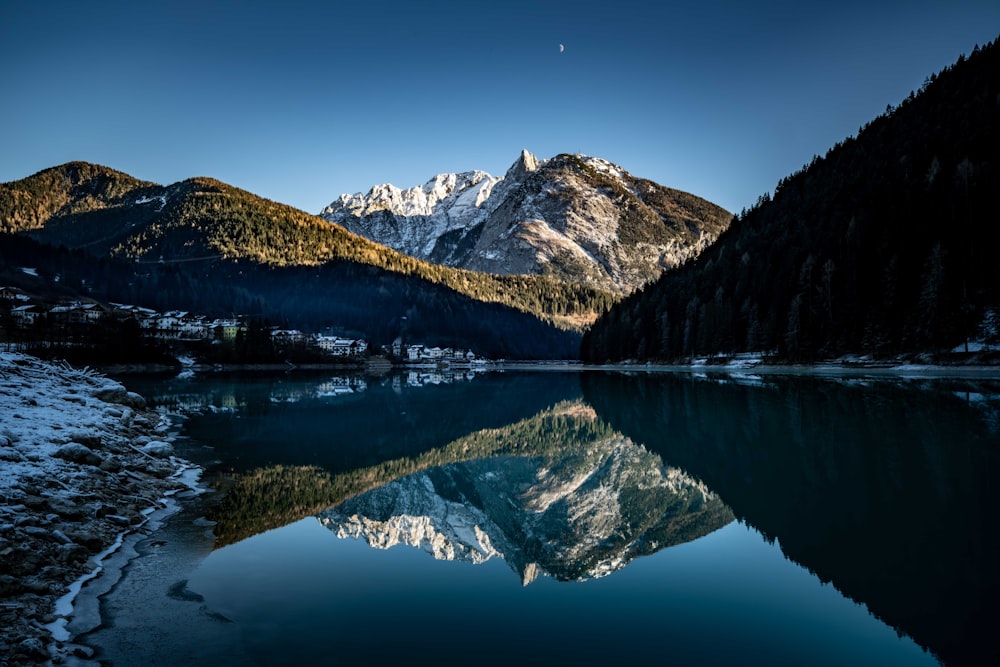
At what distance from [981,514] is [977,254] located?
71.5 metres

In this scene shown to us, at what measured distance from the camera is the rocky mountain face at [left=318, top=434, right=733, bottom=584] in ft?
44.4

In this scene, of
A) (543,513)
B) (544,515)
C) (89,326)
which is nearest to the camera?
(544,515)

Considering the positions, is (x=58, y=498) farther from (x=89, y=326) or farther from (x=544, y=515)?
(x=89, y=326)

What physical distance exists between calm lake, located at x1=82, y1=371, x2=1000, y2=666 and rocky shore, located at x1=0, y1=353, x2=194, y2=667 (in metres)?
0.77

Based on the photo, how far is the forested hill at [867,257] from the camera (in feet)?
223

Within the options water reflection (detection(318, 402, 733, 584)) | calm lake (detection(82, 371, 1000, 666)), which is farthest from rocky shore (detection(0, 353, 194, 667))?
water reflection (detection(318, 402, 733, 584))

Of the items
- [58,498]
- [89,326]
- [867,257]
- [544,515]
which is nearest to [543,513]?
[544,515]

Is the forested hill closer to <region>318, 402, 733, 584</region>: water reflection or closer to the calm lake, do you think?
the calm lake

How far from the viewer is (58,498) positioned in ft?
41.2

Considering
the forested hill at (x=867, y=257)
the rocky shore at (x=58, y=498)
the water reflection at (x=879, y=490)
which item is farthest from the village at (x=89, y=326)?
the water reflection at (x=879, y=490)

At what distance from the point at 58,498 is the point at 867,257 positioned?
95094 millimetres

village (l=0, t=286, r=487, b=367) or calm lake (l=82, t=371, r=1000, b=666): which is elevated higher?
village (l=0, t=286, r=487, b=367)

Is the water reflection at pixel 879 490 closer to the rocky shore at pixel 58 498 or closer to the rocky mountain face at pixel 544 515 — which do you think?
the rocky mountain face at pixel 544 515

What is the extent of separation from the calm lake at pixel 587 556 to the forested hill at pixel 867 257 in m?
48.1
